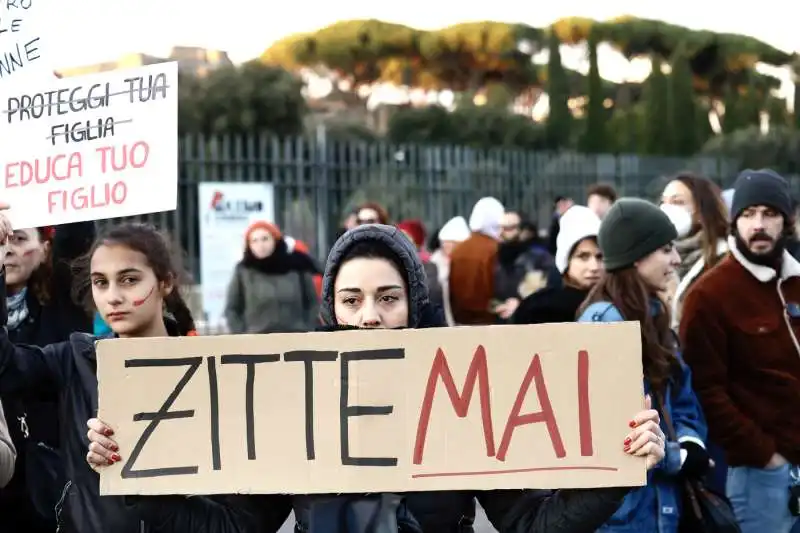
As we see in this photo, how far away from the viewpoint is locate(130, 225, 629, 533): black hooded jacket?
246 centimetres

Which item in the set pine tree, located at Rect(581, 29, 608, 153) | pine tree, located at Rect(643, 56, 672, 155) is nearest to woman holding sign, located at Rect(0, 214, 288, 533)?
pine tree, located at Rect(581, 29, 608, 153)

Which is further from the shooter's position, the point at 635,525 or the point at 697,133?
the point at 697,133

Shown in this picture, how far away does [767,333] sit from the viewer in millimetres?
4203

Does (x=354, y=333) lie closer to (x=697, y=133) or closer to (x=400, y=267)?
(x=400, y=267)

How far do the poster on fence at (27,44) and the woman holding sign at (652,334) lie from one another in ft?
5.88

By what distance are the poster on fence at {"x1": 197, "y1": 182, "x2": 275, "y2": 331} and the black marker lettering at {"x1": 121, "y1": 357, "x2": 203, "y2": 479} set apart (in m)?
9.33

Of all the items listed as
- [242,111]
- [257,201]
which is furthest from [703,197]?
[242,111]

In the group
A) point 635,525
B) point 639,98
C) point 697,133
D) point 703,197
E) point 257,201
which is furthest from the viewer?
point 639,98

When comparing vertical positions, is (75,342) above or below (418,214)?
below

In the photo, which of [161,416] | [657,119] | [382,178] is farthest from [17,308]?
[657,119]

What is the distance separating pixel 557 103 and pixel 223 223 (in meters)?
28.7

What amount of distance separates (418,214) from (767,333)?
499 inches

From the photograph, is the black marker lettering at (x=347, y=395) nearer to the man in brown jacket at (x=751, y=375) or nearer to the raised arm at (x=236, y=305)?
the man in brown jacket at (x=751, y=375)

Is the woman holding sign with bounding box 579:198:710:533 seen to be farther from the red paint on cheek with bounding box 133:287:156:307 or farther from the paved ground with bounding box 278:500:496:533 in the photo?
the paved ground with bounding box 278:500:496:533
